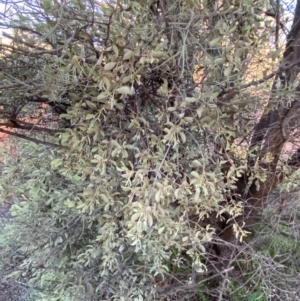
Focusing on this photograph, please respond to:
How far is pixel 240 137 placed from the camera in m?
1.72

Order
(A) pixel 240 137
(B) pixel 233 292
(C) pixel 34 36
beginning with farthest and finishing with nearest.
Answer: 1. (B) pixel 233 292
2. (A) pixel 240 137
3. (C) pixel 34 36

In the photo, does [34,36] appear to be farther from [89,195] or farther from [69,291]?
[69,291]

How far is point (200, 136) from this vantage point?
156cm

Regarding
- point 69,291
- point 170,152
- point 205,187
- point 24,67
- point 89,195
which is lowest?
point 69,291

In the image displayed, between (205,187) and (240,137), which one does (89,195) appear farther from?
(240,137)

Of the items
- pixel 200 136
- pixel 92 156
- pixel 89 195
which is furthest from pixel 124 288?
pixel 200 136

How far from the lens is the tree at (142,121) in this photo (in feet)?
4.16

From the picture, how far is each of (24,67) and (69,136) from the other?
0.35m

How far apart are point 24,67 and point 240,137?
1.03 metres

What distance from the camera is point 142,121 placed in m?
1.44

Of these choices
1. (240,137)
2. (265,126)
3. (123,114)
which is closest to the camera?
(123,114)

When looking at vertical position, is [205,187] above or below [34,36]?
below

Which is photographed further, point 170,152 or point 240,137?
point 240,137

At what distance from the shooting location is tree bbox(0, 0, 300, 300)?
49.9 inches
